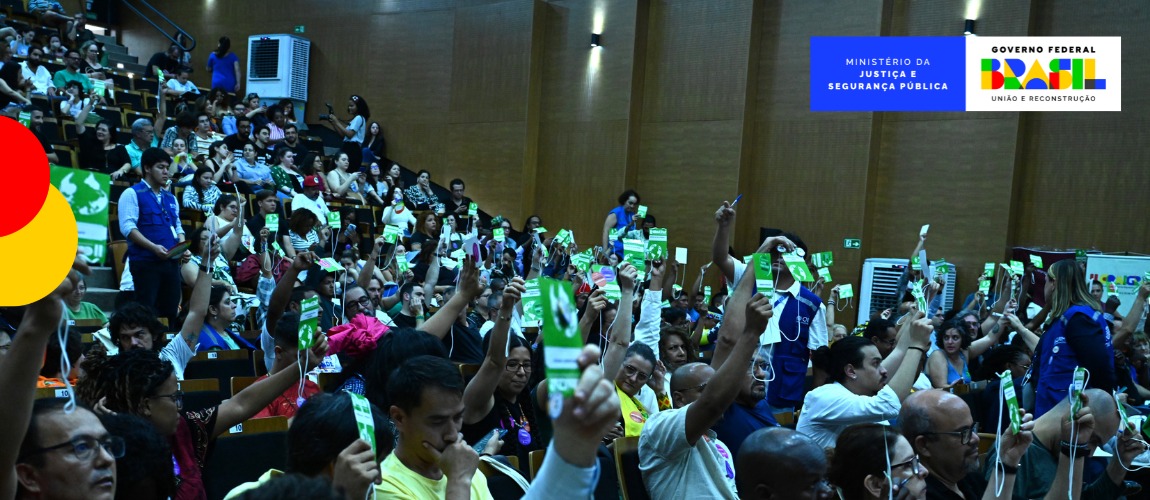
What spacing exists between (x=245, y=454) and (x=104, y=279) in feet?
17.9

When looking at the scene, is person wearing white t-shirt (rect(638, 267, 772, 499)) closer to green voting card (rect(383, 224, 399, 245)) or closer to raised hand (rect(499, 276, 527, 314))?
raised hand (rect(499, 276, 527, 314))

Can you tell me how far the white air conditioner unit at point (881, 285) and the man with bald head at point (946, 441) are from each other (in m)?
7.92

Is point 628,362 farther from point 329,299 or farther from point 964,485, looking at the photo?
point 329,299

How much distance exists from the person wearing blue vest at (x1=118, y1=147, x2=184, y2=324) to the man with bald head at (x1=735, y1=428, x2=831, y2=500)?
461 centimetres

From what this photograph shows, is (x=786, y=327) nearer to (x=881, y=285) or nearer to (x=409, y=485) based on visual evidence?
(x=409, y=485)

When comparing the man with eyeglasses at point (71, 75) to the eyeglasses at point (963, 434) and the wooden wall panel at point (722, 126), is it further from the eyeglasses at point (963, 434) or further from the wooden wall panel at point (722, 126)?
the eyeglasses at point (963, 434)

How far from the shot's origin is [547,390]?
203cm

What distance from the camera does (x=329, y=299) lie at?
19.0ft

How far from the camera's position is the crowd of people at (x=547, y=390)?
6.05 feet

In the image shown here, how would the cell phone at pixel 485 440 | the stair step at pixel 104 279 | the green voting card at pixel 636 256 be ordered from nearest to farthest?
the cell phone at pixel 485 440 < the green voting card at pixel 636 256 < the stair step at pixel 104 279

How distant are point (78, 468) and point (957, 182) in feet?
34.2

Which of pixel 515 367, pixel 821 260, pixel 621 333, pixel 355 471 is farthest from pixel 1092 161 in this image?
pixel 355 471

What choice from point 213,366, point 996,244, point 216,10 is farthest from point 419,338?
point 216,10

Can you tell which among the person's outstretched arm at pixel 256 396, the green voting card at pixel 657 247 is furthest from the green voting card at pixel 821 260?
the person's outstretched arm at pixel 256 396
